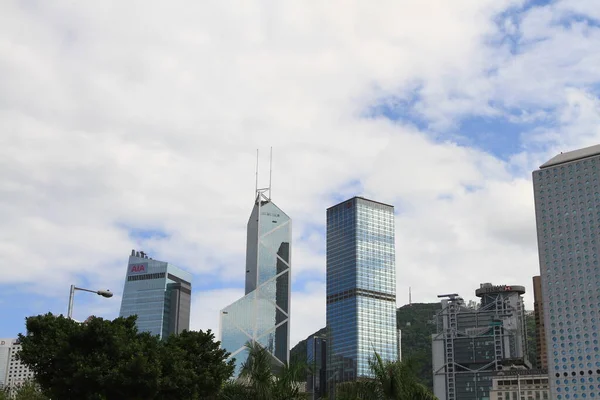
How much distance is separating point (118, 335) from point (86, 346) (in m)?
1.52

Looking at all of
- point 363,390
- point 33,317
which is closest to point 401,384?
point 363,390

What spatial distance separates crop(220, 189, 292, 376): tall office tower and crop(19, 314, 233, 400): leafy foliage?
132 meters

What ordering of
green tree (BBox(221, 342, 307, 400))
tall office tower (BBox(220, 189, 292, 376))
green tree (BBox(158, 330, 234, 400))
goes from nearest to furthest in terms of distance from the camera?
green tree (BBox(221, 342, 307, 400)), green tree (BBox(158, 330, 234, 400)), tall office tower (BBox(220, 189, 292, 376))

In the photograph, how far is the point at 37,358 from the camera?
35438 mm

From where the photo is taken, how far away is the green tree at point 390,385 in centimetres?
2356

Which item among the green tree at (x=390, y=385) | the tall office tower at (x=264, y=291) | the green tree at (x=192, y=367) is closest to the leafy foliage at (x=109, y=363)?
the green tree at (x=192, y=367)

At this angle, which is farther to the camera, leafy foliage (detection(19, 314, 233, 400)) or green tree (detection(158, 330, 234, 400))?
green tree (detection(158, 330, 234, 400))

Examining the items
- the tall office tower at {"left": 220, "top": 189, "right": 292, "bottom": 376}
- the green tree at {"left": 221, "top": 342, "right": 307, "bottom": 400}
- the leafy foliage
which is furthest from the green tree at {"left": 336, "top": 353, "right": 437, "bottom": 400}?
the tall office tower at {"left": 220, "top": 189, "right": 292, "bottom": 376}

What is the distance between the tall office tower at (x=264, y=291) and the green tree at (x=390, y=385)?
145007 mm

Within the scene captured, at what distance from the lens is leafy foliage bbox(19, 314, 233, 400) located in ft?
110

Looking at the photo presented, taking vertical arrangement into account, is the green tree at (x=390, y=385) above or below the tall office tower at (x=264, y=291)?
below

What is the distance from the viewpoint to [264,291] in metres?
175

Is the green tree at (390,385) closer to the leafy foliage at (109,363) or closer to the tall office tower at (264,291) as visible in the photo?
the leafy foliage at (109,363)

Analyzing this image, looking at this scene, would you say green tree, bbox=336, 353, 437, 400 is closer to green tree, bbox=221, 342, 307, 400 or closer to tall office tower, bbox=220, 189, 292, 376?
green tree, bbox=221, 342, 307, 400
